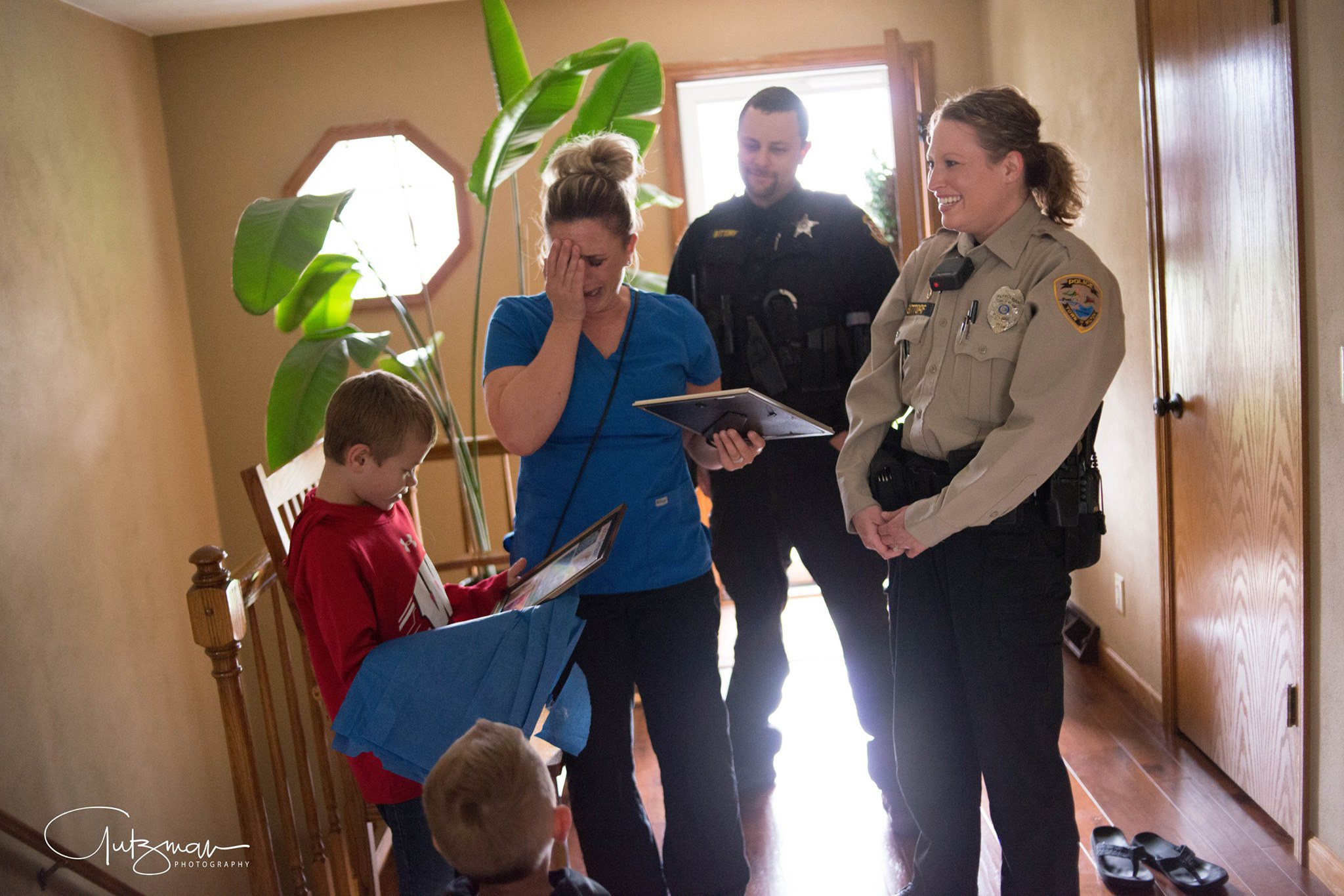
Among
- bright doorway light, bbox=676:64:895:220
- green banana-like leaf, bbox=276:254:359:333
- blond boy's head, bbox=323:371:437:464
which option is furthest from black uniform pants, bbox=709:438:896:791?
bright doorway light, bbox=676:64:895:220

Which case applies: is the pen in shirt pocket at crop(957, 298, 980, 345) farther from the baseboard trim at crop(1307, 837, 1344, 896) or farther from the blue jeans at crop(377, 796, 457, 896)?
the baseboard trim at crop(1307, 837, 1344, 896)

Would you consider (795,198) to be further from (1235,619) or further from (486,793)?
(486,793)

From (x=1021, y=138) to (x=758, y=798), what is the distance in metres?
1.76

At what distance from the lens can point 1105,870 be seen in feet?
7.02

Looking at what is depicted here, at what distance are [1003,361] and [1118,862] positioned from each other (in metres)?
1.22

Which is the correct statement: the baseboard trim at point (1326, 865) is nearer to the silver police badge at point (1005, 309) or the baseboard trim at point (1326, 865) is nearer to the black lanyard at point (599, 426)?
the silver police badge at point (1005, 309)

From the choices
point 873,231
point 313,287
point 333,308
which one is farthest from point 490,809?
point 333,308

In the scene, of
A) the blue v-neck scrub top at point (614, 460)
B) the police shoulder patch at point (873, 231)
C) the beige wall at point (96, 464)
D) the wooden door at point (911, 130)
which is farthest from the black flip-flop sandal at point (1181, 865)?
the beige wall at point (96, 464)

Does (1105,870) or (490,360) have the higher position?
(490,360)

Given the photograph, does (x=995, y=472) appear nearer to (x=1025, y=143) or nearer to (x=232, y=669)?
(x=1025, y=143)

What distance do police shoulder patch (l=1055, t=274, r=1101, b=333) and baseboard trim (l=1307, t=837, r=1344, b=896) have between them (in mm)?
1316

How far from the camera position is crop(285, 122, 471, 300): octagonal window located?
14.6 ft

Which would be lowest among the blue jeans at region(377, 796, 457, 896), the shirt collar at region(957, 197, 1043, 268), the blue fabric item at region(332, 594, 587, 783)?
the blue jeans at region(377, 796, 457, 896)

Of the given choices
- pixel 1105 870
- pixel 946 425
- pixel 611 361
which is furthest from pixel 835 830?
pixel 611 361
